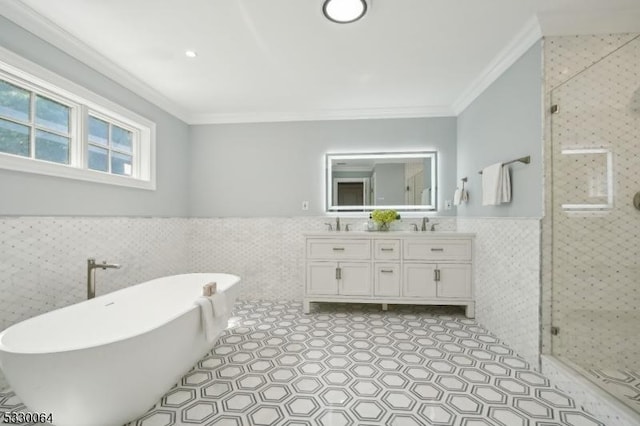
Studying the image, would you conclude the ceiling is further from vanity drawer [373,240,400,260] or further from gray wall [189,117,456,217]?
vanity drawer [373,240,400,260]

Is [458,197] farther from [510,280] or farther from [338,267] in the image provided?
[338,267]

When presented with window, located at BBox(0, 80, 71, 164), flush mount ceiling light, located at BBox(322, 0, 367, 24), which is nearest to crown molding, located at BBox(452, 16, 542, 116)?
flush mount ceiling light, located at BBox(322, 0, 367, 24)

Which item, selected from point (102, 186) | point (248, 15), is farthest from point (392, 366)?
point (102, 186)

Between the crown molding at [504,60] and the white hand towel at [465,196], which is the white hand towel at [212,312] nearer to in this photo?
the white hand towel at [465,196]

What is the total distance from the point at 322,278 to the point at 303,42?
7.48 feet

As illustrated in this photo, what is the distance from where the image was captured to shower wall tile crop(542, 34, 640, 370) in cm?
187

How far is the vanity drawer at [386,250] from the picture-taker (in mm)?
3119

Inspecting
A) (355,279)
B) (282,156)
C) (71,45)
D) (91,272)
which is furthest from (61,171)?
(355,279)

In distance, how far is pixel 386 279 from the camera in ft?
10.3

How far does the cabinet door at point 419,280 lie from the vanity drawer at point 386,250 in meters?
0.16

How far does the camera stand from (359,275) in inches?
125

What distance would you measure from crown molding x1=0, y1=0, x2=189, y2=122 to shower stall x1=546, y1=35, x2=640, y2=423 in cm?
346

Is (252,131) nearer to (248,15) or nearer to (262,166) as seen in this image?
(262,166)

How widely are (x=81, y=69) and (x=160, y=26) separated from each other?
0.84 m
